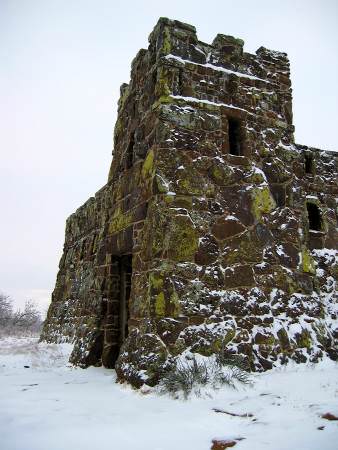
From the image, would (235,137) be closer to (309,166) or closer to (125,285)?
(309,166)

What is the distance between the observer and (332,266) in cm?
717

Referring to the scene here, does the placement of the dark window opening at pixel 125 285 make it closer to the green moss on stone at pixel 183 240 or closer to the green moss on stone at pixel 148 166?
the green moss on stone at pixel 148 166

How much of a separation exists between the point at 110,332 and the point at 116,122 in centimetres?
370

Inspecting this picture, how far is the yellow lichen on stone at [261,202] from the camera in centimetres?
554

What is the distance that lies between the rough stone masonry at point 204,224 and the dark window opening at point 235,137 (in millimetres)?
15

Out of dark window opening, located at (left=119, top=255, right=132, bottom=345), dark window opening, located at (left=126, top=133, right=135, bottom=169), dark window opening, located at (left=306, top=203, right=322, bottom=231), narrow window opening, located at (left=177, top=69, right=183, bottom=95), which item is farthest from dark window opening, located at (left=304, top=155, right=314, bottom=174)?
dark window opening, located at (left=119, top=255, right=132, bottom=345)

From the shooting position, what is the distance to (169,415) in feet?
11.3

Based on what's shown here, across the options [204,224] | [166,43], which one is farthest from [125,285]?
[166,43]

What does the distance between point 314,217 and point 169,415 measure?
17.2 feet

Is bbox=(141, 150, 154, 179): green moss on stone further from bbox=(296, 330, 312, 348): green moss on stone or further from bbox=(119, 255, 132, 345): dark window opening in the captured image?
bbox=(296, 330, 312, 348): green moss on stone

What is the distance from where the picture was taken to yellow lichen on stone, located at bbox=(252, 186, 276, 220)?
18.2ft

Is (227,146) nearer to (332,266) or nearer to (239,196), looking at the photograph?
(239,196)

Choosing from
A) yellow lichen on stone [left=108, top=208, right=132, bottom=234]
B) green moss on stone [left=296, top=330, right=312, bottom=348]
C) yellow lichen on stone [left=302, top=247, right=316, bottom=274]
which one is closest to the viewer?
green moss on stone [left=296, top=330, right=312, bottom=348]

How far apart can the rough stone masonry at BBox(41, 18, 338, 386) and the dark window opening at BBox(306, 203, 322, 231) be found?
1.03 m
